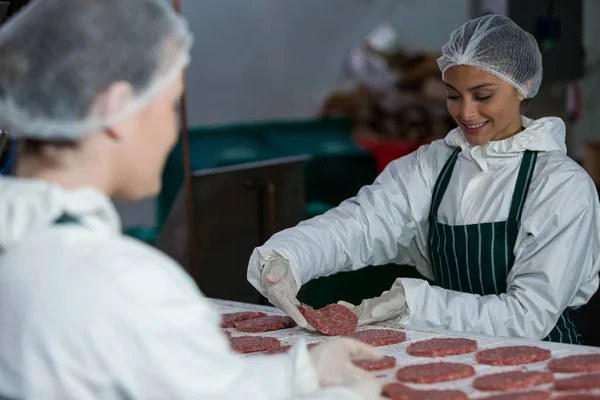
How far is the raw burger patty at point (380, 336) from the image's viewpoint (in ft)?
9.05

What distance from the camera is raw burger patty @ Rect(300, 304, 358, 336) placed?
288cm

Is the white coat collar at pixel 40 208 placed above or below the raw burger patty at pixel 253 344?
above

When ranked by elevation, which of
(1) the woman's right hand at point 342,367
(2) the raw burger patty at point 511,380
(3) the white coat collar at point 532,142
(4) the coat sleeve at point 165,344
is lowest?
(2) the raw burger patty at point 511,380

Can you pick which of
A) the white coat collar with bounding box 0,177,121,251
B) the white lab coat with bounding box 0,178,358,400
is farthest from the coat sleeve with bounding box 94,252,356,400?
the white coat collar with bounding box 0,177,121,251

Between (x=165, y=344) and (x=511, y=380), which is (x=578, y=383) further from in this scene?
(x=165, y=344)

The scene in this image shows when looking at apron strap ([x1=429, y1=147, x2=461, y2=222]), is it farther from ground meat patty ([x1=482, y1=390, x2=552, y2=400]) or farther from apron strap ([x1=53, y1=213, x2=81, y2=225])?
apron strap ([x1=53, y1=213, x2=81, y2=225])

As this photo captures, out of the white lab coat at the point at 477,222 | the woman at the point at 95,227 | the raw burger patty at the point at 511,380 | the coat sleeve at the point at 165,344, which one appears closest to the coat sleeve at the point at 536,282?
the white lab coat at the point at 477,222

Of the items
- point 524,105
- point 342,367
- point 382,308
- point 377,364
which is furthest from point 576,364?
point 524,105

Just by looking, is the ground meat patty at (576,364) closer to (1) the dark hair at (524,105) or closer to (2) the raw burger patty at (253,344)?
(2) the raw burger patty at (253,344)

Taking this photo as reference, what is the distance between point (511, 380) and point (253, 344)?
0.83 m

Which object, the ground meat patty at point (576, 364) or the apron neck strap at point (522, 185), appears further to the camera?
the apron neck strap at point (522, 185)

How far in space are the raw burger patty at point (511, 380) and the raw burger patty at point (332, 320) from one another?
2.12ft

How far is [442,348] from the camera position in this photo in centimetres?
261

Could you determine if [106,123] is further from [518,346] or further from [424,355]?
[518,346]
